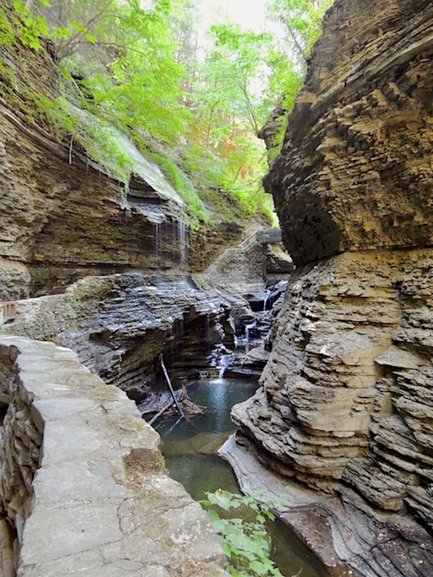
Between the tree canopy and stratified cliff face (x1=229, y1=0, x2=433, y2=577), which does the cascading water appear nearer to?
the tree canopy

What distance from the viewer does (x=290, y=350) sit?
6918mm

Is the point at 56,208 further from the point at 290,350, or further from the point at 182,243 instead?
the point at 290,350

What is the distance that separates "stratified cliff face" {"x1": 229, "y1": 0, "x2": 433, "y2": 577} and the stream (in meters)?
0.59

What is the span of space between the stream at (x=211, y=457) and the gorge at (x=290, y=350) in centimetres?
23

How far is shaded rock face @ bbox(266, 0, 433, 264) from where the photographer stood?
5.09m

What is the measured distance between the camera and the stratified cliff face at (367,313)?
4.40 metres

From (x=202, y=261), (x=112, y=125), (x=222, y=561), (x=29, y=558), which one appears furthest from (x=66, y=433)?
Result: (x=202, y=261)

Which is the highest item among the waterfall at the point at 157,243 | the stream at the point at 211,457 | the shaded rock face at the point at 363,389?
the waterfall at the point at 157,243

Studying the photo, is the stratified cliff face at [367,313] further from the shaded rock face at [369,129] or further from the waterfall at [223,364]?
the waterfall at [223,364]

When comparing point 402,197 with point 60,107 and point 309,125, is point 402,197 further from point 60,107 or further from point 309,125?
point 60,107

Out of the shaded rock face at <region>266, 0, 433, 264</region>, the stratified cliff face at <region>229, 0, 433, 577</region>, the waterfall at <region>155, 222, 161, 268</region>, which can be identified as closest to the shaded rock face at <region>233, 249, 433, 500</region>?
the stratified cliff face at <region>229, 0, 433, 577</region>

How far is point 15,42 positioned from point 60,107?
161 cm

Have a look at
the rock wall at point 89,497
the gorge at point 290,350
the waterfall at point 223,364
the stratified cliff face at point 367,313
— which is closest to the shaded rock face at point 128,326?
the gorge at point 290,350

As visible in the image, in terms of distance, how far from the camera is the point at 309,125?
22.7 feet
